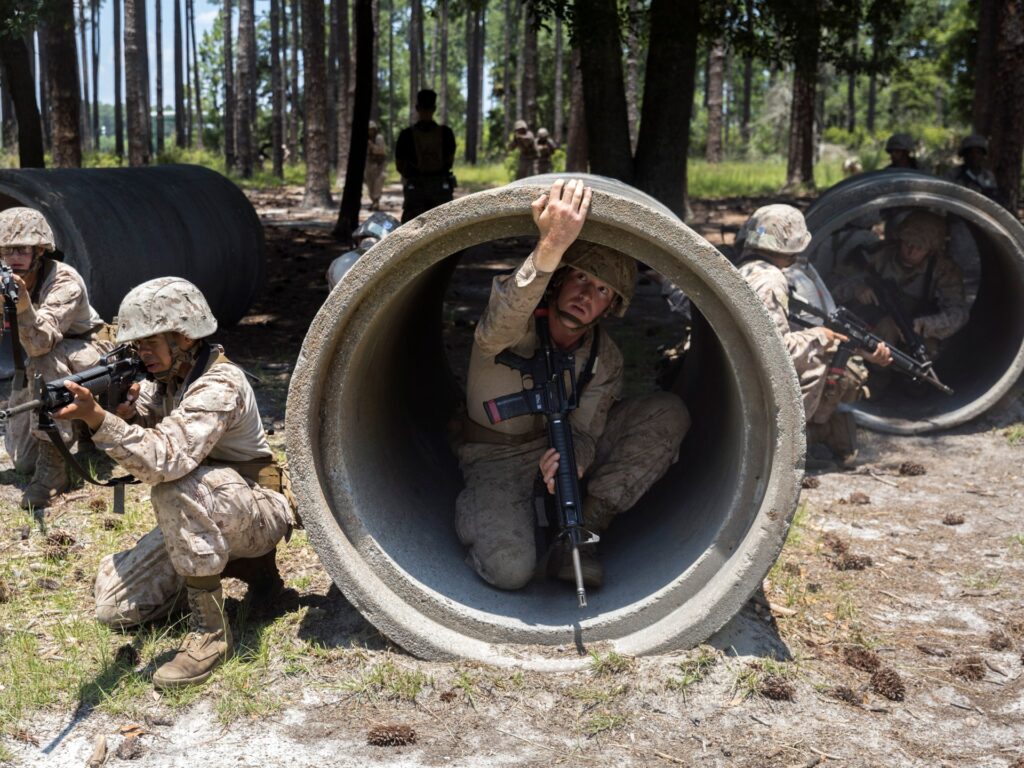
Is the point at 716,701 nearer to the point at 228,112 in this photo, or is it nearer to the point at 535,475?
the point at 535,475

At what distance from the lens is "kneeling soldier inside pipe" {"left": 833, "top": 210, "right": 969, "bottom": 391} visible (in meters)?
8.36

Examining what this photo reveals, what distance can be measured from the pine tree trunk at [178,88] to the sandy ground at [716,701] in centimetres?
4799

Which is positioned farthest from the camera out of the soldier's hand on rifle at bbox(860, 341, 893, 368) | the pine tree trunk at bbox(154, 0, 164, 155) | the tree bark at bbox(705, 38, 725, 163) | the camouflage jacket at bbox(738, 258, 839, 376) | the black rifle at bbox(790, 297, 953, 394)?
the pine tree trunk at bbox(154, 0, 164, 155)

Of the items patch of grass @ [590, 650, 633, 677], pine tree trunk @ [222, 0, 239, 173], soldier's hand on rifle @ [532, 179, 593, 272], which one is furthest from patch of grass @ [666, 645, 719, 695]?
pine tree trunk @ [222, 0, 239, 173]

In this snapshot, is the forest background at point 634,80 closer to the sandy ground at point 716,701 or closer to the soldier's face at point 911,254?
the soldier's face at point 911,254

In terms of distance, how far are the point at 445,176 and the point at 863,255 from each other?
5646 millimetres

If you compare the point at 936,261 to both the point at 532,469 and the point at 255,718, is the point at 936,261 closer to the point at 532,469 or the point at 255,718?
the point at 532,469

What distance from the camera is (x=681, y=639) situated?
4.40 metres

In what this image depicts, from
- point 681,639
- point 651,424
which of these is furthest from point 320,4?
point 681,639

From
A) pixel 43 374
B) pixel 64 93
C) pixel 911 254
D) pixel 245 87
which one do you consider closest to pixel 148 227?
pixel 43 374

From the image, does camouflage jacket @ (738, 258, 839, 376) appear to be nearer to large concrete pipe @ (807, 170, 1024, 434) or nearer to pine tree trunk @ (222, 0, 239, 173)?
large concrete pipe @ (807, 170, 1024, 434)

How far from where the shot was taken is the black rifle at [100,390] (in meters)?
3.84

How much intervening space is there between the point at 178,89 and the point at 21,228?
49389mm

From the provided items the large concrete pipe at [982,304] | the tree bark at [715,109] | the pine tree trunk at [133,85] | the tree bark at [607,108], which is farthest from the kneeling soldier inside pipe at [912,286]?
the tree bark at [715,109]
